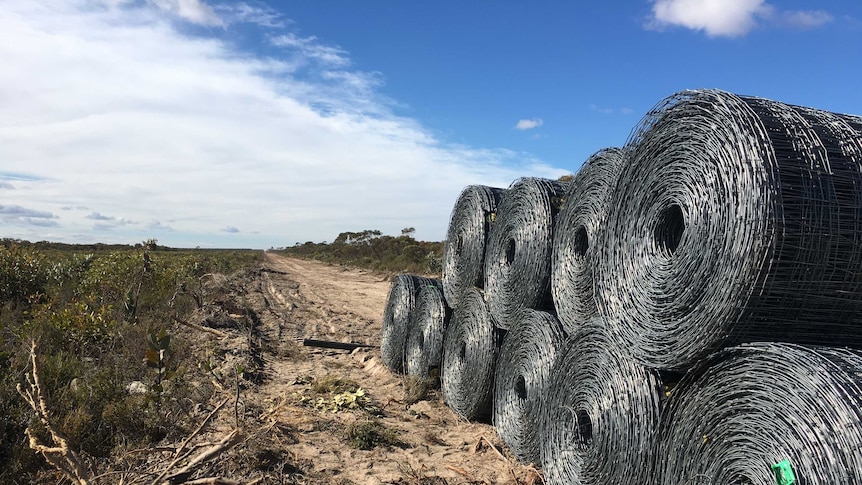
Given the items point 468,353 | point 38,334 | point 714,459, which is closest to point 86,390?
point 38,334

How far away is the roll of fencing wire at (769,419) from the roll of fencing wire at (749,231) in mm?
160

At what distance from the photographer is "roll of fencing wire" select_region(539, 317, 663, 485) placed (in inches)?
118

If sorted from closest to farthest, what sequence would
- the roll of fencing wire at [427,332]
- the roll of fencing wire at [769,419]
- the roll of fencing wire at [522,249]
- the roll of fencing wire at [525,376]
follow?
the roll of fencing wire at [769,419]
the roll of fencing wire at [525,376]
the roll of fencing wire at [522,249]
the roll of fencing wire at [427,332]

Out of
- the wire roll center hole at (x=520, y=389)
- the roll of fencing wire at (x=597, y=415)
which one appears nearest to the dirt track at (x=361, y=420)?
the wire roll center hole at (x=520, y=389)

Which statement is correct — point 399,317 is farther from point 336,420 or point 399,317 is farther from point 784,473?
point 784,473

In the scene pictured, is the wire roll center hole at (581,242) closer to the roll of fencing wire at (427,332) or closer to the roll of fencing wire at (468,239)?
the roll of fencing wire at (468,239)

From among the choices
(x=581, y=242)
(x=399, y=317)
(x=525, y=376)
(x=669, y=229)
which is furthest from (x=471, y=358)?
(x=669, y=229)

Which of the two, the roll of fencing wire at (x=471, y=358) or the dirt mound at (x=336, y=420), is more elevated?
the roll of fencing wire at (x=471, y=358)

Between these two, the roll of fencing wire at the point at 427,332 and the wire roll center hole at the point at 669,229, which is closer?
the wire roll center hole at the point at 669,229

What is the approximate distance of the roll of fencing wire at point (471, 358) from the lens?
542 centimetres

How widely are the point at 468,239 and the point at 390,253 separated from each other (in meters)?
32.2

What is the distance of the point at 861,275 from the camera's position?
2324 mm

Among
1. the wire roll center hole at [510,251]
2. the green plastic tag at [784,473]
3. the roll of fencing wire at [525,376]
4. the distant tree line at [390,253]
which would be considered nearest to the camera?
the green plastic tag at [784,473]

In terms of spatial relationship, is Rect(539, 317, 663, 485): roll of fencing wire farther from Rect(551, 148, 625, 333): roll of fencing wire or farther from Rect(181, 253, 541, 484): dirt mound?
Rect(181, 253, 541, 484): dirt mound
